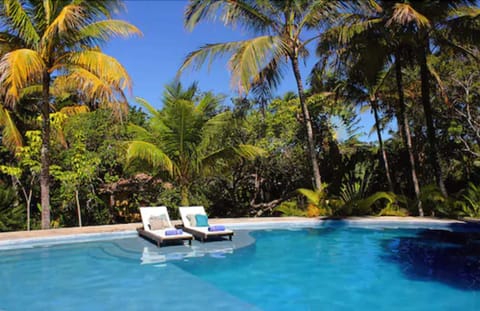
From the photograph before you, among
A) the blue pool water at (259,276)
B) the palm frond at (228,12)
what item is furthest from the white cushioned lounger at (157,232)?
the palm frond at (228,12)

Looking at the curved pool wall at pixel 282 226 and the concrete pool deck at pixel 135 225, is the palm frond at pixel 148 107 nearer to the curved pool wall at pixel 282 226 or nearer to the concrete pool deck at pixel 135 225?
the concrete pool deck at pixel 135 225

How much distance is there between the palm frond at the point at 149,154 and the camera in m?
11.6

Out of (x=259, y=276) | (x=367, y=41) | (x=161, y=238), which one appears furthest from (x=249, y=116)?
(x=259, y=276)

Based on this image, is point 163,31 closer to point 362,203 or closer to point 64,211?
point 64,211

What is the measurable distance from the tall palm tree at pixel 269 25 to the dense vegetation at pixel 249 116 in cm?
4

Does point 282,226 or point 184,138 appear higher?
point 184,138

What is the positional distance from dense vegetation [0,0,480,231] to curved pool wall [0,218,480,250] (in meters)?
1.10

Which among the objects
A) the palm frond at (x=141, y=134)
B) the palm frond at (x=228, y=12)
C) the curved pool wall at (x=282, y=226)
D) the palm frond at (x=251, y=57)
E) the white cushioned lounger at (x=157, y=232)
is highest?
the palm frond at (x=228, y=12)

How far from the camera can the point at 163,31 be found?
1666cm

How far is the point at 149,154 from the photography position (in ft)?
39.0

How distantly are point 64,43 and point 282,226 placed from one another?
808cm

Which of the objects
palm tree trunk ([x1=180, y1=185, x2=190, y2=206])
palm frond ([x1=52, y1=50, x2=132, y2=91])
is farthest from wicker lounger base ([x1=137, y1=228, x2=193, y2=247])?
palm frond ([x1=52, y1=50, x2=132, y2=91])

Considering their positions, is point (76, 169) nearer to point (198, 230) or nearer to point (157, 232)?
point (157, 232)

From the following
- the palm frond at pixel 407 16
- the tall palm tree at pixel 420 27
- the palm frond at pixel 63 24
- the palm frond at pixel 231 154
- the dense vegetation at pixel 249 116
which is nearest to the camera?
the palm frond at pixel 63 24
